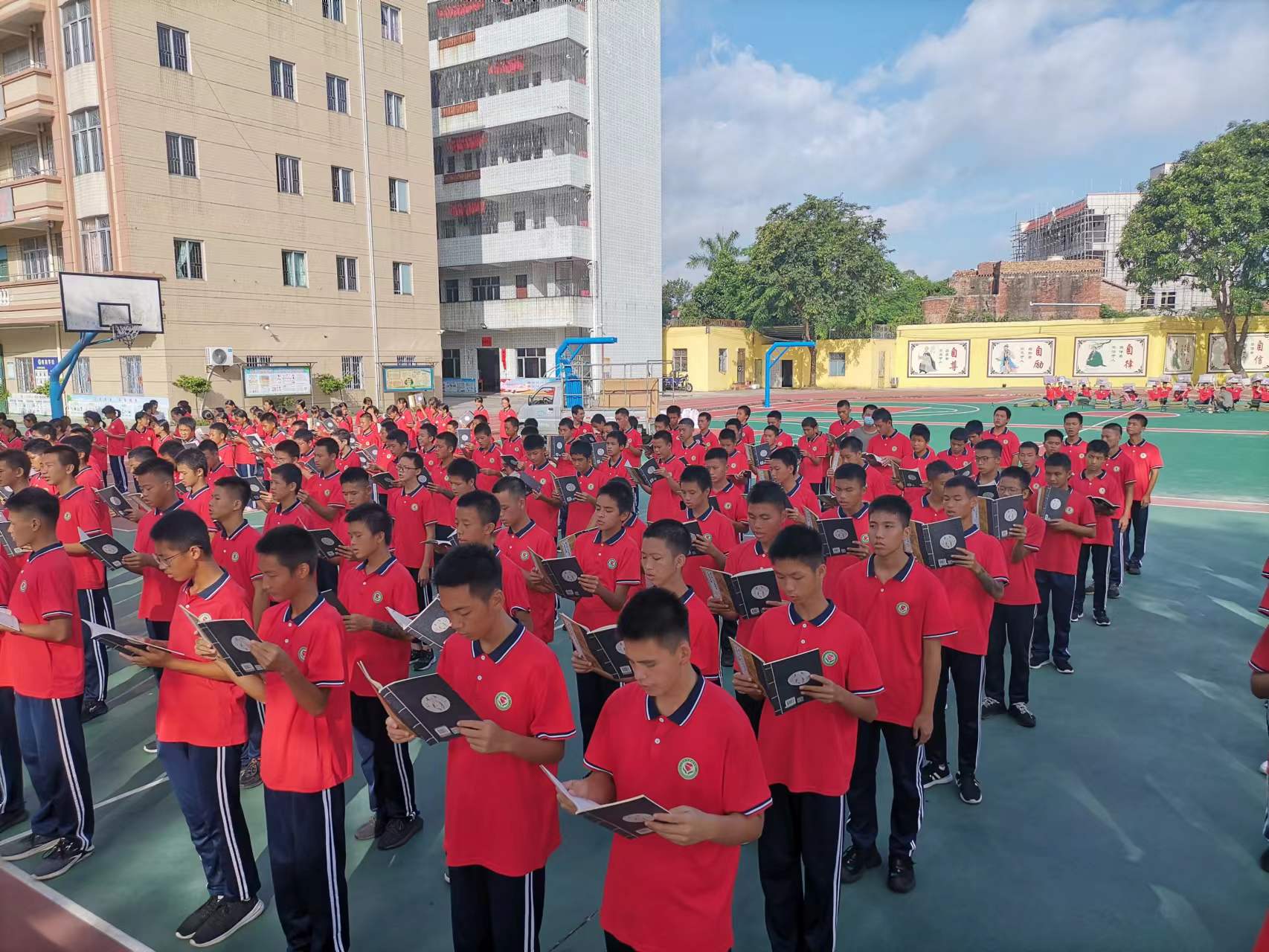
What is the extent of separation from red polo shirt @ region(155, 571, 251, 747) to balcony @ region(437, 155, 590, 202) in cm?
3523

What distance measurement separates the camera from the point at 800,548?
3182mm

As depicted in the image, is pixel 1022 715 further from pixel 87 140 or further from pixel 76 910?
pixel 87 140

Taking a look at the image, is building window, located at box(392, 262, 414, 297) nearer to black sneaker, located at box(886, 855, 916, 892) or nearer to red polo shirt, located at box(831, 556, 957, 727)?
red polo shirt, located at box(831, 556, 957, 727)

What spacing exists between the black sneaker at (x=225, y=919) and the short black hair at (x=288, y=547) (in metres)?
1.68

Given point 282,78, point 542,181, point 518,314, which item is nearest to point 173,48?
point 282,78

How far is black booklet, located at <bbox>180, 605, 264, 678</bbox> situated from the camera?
9.77 ft

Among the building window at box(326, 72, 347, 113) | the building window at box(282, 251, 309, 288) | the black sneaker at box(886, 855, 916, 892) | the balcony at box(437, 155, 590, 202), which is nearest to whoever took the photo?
the black sneaker at box(886, 855, 916, 892)

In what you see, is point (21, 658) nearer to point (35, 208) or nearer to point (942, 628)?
point (942, 628)

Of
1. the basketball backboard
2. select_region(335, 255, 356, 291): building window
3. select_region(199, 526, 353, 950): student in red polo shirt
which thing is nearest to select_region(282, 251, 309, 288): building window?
select_region(335, 255, 356, 291): building window

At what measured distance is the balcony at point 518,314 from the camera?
37.5m

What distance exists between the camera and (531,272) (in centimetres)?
3916

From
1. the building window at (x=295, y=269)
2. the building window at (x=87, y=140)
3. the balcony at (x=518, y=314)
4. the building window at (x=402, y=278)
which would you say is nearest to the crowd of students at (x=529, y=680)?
the building window at (x=87, y=140)

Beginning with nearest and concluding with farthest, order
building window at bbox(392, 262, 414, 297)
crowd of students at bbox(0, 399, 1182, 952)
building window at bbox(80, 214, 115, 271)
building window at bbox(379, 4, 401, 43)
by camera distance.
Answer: crowd of students at bbox(0, 399, 1182, 952), building window at bbox(80, 214, 115, 271), building window at bbox(379, 4, 401, 43), building window at bbox(392, 262, 414, 297)

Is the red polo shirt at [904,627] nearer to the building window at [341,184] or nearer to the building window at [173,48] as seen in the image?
the building window at [173,48]
